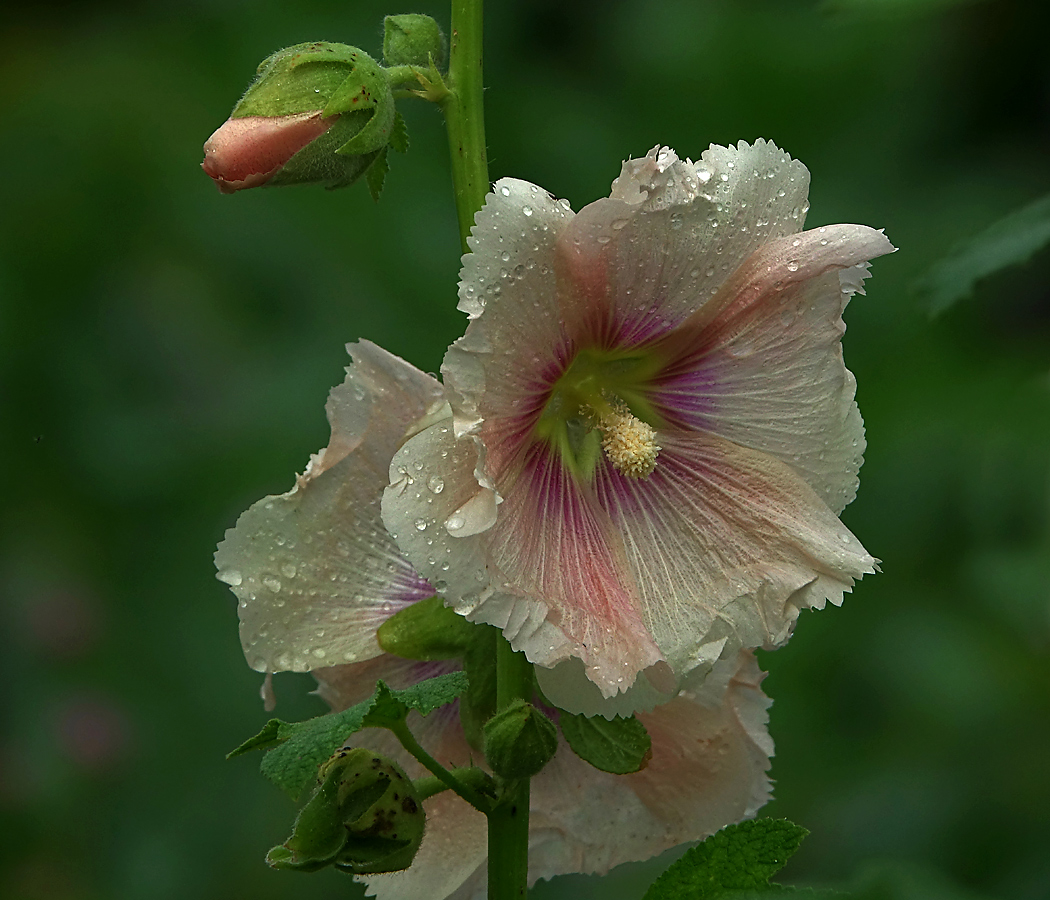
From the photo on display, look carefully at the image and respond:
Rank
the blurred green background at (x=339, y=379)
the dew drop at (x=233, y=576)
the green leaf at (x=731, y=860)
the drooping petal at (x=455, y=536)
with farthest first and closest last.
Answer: the blurred green background at (x=339, y=379) → the dew drop at (x=233, y=576) → the green leaf at (x=731, y=860) → the drooping petal at (x=455, y=536)

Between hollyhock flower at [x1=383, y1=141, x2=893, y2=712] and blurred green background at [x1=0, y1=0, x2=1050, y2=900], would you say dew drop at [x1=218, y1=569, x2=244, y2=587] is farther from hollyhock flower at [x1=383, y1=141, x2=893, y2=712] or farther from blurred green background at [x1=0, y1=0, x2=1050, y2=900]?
blurred green background at [x1=0, y1=0, x2=1050, y2=900]

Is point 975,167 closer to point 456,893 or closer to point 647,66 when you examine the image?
point 647,66

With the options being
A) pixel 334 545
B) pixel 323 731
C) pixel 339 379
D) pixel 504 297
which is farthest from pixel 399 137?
pixel 339 379

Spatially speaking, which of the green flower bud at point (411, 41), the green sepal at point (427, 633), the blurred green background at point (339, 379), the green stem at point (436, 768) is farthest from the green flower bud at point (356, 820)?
the blurred green background at point (339, 379)

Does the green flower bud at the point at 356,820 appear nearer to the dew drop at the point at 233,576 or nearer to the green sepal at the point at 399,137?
the dew drop at the point at 233,576

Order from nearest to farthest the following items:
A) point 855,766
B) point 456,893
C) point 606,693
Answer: point 606,693
point 456,893
point 855,766

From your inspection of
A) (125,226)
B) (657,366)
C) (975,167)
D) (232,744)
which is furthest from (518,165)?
(657,366)
